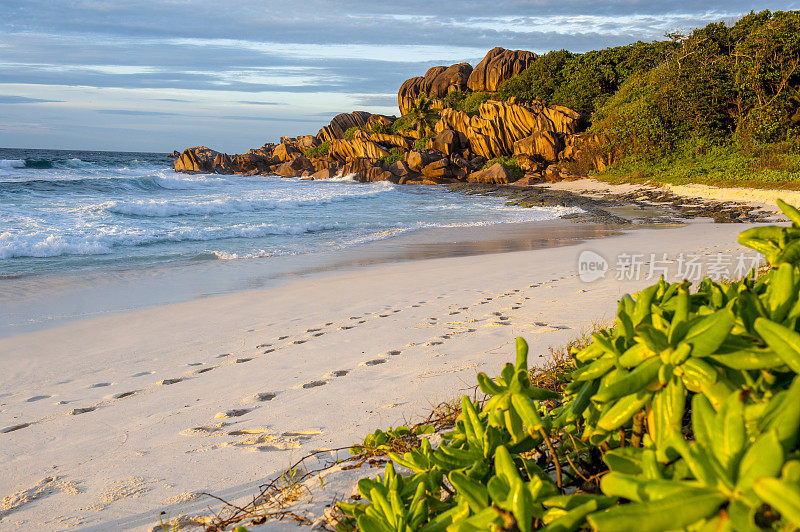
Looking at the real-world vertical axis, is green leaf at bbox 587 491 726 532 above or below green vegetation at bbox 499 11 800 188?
below

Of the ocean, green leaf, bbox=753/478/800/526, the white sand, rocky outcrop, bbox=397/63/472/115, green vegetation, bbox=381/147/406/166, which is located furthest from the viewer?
rocky outcrop, bbox=397/63/472/115

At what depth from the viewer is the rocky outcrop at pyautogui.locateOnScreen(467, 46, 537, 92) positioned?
5603cm

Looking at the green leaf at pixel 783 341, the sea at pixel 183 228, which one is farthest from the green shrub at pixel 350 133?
the green leaf at pixel 783 341

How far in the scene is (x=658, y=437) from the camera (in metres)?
1.06

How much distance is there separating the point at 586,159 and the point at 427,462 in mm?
37276

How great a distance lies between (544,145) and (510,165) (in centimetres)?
279

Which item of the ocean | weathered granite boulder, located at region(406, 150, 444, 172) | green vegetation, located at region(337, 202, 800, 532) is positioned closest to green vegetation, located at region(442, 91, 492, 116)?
weathered granite boulder, located at region(406, 150, 444, 172)

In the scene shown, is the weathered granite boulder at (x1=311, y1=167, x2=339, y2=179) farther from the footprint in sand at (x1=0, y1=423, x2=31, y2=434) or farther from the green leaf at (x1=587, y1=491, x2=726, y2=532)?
the green leaf at (x1=587, y1=491, x2=726, y2=532)

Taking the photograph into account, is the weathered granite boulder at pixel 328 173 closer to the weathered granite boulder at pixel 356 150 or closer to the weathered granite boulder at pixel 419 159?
the weathered granite boulder at pixel 356 150

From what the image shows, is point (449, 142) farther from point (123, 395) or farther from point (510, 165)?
point (123, 395)

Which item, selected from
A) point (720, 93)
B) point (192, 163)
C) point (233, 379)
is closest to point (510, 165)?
point (720, 93)

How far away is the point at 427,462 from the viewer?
1461 millimetres

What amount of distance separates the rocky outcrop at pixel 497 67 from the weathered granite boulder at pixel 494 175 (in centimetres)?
2303

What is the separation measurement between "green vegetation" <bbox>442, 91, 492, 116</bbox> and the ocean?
2442 centimetres
